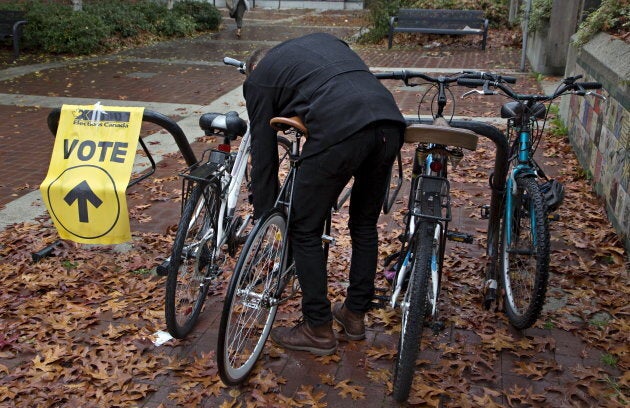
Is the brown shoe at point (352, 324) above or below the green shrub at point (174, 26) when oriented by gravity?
below

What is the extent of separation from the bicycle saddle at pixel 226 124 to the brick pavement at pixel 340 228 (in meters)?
1.18

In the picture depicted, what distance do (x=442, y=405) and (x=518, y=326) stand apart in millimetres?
834

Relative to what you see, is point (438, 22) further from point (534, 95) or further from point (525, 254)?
point (525, 254)

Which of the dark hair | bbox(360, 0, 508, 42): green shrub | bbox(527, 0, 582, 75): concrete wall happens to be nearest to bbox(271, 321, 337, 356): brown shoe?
the dark hair

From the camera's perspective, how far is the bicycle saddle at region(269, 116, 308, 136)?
3.15m

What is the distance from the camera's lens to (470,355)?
3.69 metres

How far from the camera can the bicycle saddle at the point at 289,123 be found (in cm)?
315

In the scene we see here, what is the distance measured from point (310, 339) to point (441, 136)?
1326 millimetres

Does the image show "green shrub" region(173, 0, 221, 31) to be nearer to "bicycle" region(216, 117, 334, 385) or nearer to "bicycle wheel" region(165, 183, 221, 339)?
"bicycle wheel" region(165, 183, 221, 339)

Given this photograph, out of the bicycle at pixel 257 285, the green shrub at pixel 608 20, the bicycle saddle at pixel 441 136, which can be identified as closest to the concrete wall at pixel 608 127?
the green shrub at pixel 608 20

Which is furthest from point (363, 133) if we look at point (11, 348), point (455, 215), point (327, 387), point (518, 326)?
point (455, 215)

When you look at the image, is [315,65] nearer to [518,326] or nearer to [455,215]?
[518,326]

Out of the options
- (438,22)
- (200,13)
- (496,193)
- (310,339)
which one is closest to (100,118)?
(310,339)

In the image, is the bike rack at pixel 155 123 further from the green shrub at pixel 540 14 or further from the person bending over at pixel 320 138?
the green shrub at pixel 540 14
